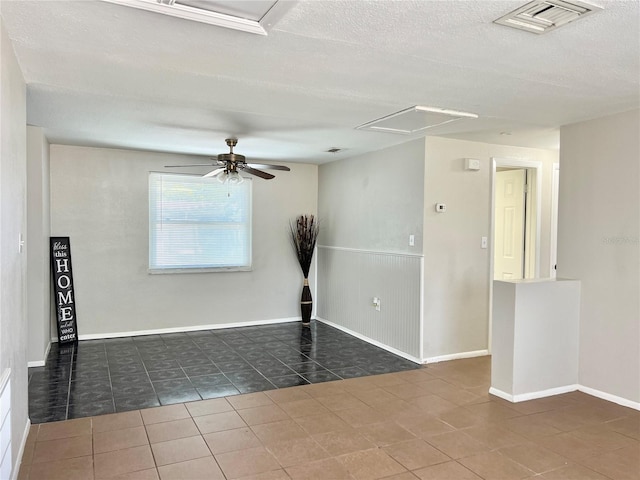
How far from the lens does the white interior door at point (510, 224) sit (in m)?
5.44

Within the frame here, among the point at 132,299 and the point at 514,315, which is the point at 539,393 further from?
the point at 132,299

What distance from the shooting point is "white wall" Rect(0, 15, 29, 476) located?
7.09ft

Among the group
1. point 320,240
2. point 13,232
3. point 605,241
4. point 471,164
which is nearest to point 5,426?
point 13,232

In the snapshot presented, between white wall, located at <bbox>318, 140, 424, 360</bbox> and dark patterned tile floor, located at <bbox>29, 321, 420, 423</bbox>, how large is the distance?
319mm

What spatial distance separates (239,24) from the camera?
210cm

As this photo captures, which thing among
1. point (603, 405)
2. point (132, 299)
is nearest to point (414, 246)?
point (603, 405)

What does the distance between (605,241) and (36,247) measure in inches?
201

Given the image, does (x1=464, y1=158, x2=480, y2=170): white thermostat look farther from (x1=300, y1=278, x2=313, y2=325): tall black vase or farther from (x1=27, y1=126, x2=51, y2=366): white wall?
(x1=27, y1=126, x2=51, y2=366): white wall

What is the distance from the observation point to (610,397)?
12.0 feet

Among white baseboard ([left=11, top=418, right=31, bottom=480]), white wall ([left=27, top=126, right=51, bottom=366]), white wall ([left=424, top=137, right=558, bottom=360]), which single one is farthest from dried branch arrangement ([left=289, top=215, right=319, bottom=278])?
white baseboard ([left=11, top=418, right=31, bottom=480])

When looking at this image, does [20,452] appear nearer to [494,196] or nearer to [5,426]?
[5,426]

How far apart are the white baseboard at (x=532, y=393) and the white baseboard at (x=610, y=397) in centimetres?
7

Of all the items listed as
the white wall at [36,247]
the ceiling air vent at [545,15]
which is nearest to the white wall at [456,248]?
the ceiling air vent at [545,15]

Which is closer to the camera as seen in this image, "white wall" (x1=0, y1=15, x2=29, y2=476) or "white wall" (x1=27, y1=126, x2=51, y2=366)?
"white wall" (x1=0, y1=15, x2=29, y2=476)
